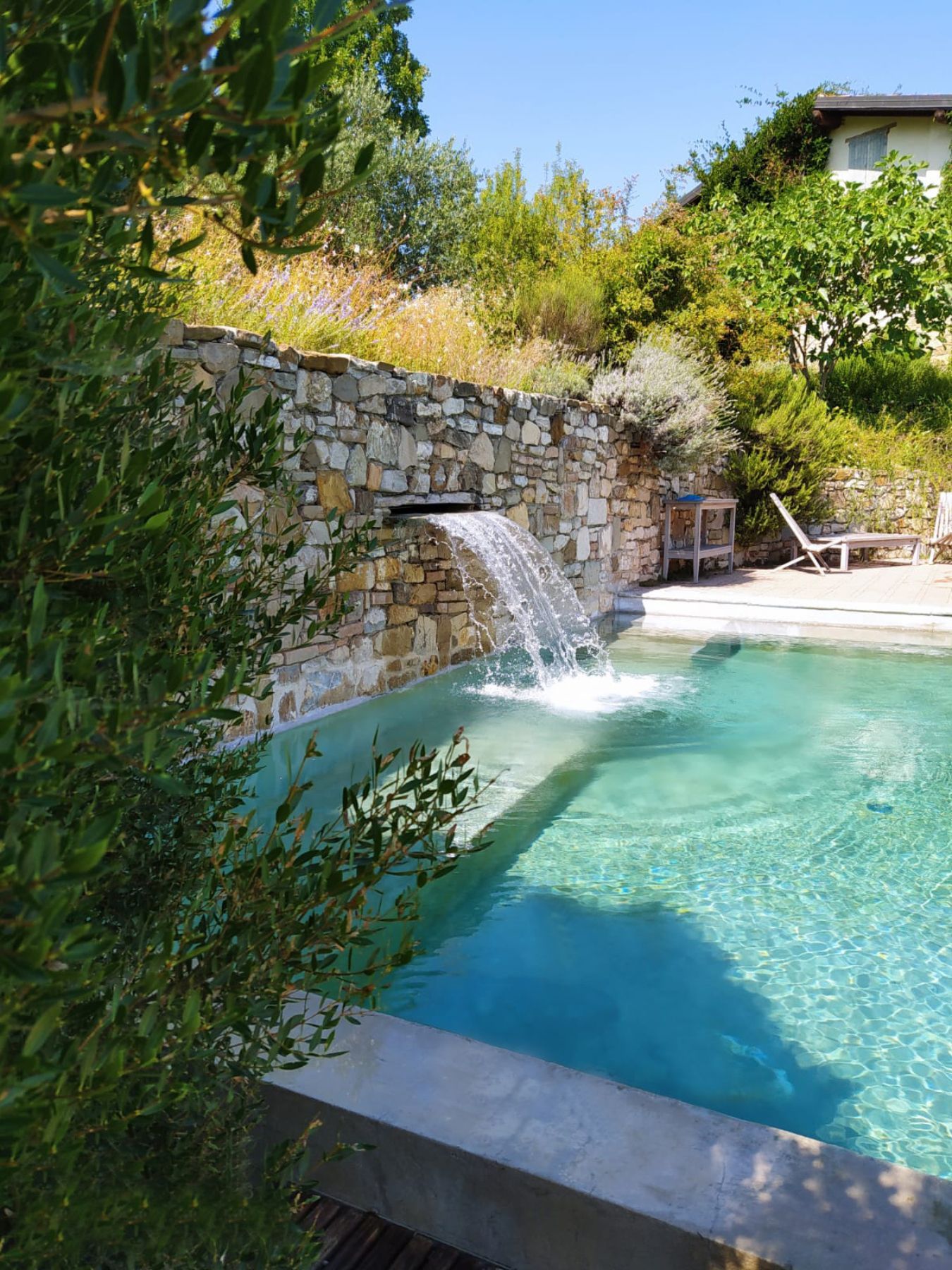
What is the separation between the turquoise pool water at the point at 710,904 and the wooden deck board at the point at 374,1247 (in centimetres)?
86

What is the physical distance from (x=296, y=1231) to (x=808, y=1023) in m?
2.04

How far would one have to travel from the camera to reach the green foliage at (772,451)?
39.2 feet

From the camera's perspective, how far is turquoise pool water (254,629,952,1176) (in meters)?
2.65

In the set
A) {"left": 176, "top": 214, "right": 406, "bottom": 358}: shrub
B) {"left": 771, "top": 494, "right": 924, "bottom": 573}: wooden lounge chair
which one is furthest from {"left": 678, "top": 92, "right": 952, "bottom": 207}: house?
{"left": 176, "top": 214, "right": 406, "bottom": 358}: shrub

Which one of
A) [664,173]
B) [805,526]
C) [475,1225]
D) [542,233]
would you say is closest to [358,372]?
[475,1225]

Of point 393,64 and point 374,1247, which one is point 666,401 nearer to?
point 374,1247

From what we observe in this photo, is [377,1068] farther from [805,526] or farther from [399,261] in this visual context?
[399,261]

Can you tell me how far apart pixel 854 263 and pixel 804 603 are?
789cm

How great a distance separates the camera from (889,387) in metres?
16.6

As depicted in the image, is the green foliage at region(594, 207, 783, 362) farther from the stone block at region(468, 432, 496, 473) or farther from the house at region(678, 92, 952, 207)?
the house at region(678, 92, 952, 207)

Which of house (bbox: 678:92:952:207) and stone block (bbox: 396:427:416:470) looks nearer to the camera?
stone block (bbox: 396:427:416:470)

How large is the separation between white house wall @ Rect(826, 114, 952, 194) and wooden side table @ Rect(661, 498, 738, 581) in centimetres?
1295

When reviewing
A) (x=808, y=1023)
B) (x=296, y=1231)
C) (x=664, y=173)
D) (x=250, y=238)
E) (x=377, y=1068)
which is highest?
(x=664, y=173)

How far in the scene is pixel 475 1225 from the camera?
183 cm
